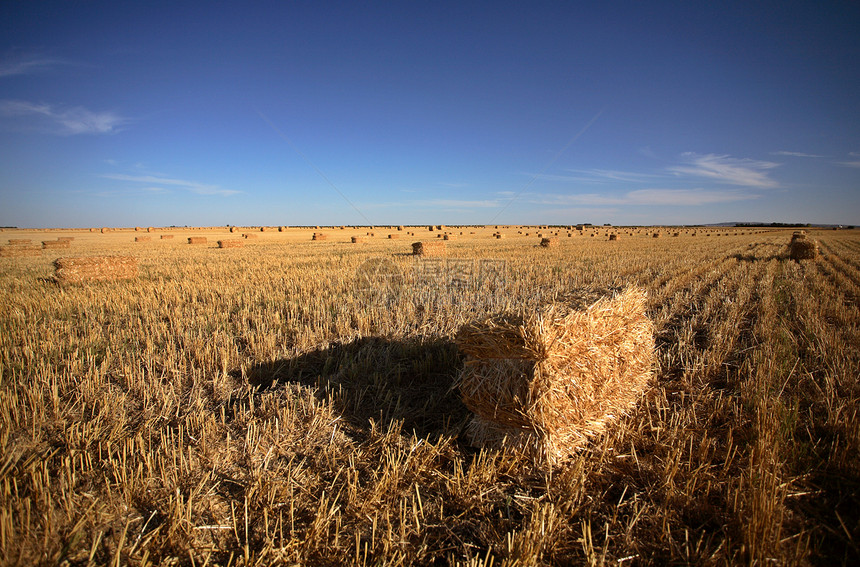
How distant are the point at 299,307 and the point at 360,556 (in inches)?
214

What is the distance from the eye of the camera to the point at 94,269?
9773mm

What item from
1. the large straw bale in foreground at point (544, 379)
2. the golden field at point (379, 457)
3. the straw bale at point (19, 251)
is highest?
the straw bale at point (19, 251)

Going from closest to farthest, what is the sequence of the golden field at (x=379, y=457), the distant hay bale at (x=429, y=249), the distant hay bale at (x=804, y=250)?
the golden field at (x=379, y=457)
the distant hay bale at (x=804, y=250)
the distant hay bale at (x=429, y=249)

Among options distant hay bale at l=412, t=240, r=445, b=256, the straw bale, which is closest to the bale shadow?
distant hay bale at l=412, t=240, r=445, b=256

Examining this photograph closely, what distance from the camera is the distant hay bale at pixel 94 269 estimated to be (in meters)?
9.23

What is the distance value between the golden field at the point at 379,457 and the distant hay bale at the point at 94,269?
14.1 feet

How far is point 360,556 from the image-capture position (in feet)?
6.66

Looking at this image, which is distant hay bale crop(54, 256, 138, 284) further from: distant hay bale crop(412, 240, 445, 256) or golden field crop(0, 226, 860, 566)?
distant hay bale crop(412, 240, 445, 256)

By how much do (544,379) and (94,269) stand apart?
487 inches

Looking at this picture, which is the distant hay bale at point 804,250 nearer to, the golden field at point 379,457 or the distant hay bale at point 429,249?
the golden field at point 379,457

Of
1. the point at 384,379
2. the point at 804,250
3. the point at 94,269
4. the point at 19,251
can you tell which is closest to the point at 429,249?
the point at 94,269

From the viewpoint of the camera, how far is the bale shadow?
3473 millimetres

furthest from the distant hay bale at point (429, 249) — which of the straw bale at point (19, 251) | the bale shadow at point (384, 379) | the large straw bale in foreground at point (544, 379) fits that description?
the straw bale at point (19, 251)

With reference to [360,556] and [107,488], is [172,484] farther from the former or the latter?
[360,556]
